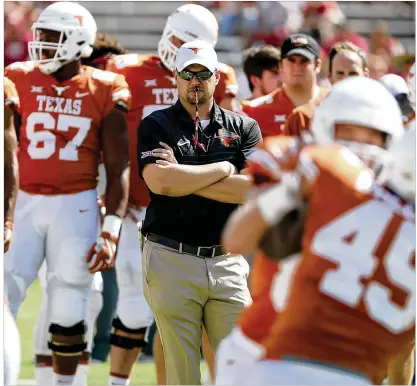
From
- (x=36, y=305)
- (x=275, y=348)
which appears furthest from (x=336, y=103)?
(x=36, y=305)

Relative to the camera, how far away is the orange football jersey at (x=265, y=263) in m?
3.37

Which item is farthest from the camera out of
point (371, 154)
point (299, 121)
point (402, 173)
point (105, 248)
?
point (105, 248)

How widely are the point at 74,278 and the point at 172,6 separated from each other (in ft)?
33.7

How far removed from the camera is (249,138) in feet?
17.4

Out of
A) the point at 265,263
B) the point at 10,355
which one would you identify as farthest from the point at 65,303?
the point at 265,263

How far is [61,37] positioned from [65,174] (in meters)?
0.74

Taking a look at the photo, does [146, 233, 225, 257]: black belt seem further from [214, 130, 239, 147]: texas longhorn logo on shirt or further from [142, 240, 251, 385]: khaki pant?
[214, 130, 239, 147]: texas longhorn logo on shirt

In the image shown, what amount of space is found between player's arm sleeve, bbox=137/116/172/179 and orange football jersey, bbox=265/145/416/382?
1.87 m

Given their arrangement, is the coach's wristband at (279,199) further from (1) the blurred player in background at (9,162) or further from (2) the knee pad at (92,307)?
(2) the knee pad at (92,307)

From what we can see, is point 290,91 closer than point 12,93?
No

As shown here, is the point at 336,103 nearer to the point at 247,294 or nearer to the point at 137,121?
the point at 247,294

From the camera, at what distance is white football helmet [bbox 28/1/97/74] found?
6125 millimetres

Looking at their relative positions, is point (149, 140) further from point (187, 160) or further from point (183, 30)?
point (183, 30)

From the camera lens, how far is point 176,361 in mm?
5090
